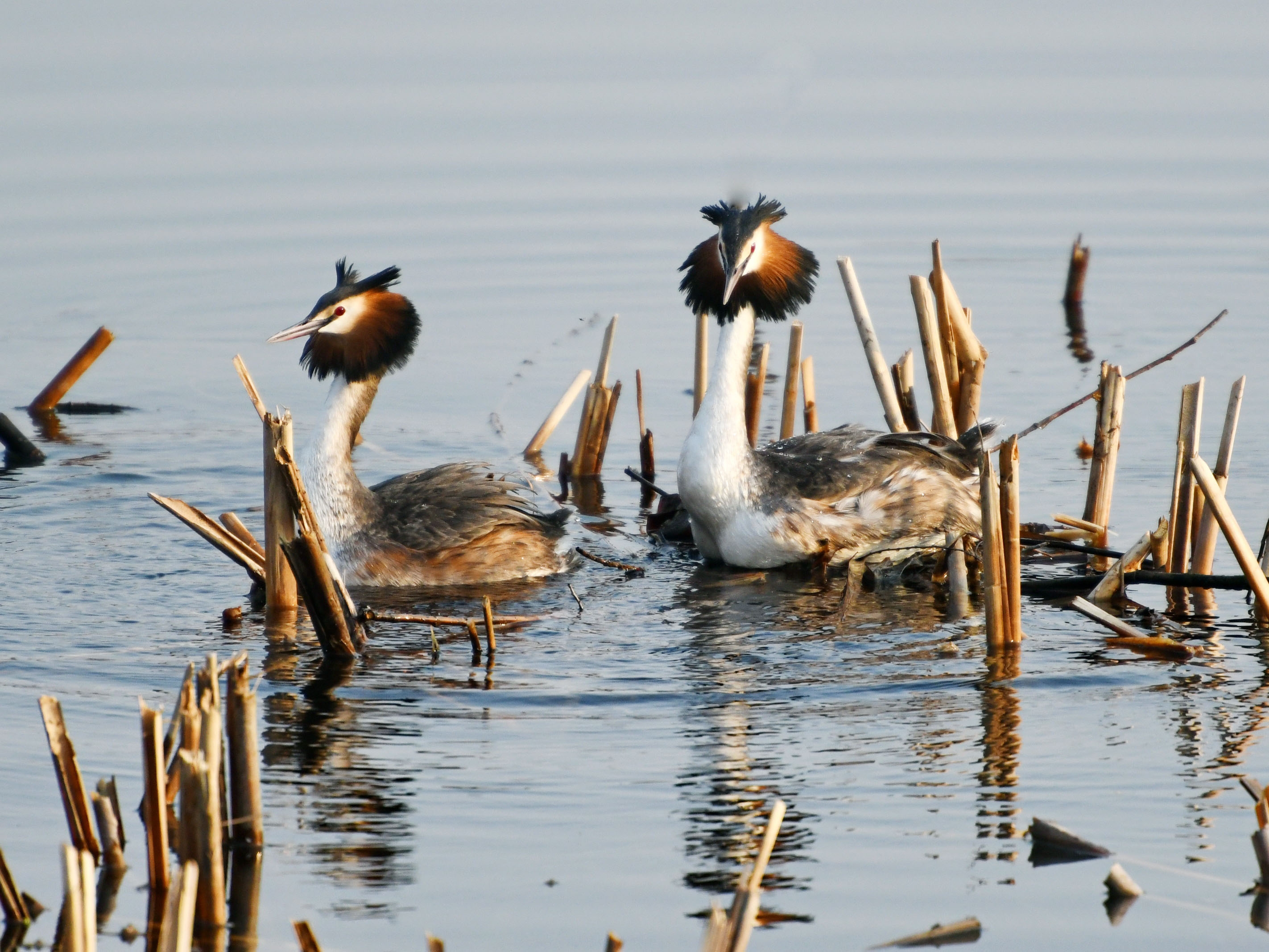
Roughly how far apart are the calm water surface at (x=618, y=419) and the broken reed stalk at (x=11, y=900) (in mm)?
80

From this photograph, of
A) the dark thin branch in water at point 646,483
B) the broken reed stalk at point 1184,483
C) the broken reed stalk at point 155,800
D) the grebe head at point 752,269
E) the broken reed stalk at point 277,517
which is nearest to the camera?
the broken reed stalk at point 155,800

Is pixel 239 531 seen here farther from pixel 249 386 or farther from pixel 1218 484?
pixel 1218 484

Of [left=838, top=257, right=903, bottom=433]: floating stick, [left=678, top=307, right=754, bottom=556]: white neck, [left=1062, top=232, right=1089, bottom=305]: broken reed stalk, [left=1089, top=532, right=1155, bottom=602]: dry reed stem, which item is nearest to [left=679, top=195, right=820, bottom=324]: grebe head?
[left=838, top=257, right=903, bottom=433]: floating stick

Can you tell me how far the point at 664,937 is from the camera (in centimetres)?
451

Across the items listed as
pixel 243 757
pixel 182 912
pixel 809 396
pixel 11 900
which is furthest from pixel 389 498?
pixel 182 912

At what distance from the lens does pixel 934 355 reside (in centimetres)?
850

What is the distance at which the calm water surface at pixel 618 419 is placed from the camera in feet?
16.3

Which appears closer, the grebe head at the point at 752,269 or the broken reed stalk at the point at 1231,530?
the broken reed stalk at the point at 1231,530

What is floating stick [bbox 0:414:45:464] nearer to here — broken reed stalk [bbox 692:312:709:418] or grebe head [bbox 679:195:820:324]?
broken reed stalk [bbox 692:312:709:418]

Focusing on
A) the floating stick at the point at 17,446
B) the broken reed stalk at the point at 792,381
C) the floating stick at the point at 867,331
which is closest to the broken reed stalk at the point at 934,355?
the floating stick at the point at 867,331

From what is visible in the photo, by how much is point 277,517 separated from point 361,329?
213cm

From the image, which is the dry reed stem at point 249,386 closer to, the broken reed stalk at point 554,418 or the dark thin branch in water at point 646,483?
the dark thin branch in water at point 646,483

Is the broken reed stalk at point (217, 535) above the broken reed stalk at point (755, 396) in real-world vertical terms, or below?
below

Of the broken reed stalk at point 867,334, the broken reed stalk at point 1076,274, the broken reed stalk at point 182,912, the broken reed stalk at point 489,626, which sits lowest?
the broken reed stalk at point 182,912
